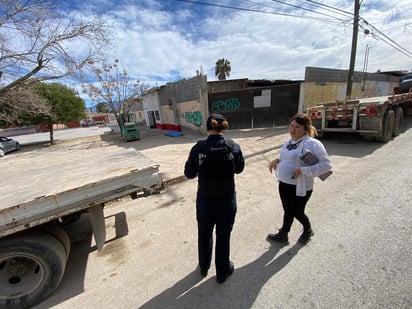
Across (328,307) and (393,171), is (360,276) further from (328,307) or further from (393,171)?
(393,171)

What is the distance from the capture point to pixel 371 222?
2.74 metres

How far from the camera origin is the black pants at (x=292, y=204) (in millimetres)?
2295

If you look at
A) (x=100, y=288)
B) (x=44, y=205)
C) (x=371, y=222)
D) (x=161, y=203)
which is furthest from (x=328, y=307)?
(x=161, y=203)

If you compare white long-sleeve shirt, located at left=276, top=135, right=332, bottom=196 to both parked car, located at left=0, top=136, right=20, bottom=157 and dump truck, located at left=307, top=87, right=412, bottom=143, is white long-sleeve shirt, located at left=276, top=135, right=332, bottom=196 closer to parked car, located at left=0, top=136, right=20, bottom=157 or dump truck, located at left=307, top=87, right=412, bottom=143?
dump truck, located at left=307, top=87, right=412, bottom=143

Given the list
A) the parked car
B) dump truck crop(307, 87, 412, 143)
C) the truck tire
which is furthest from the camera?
the parked car

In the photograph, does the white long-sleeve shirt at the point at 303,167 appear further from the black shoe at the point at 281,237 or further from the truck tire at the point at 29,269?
the truck tire at the point at 29,269

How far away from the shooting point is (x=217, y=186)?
70.7 inches

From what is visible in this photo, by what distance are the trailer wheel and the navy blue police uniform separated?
7393mm

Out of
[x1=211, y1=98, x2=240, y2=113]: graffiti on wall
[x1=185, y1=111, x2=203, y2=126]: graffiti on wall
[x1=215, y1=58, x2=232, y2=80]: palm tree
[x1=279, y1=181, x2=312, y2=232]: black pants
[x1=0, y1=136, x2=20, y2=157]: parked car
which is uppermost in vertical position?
→ [x1=215, y1=58, x2=232, y2=80]: palm tree

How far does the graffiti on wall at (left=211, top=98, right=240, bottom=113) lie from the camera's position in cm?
1268

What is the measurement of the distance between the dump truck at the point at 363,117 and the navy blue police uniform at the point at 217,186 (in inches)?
268

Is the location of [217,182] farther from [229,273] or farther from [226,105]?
[226,105]

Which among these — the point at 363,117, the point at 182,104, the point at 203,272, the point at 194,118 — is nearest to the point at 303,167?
the point at 203,272

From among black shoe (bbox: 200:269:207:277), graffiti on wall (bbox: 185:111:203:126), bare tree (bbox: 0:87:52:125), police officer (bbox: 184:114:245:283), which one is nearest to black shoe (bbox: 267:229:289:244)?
police officer (bbox: 184:114:245:283)
